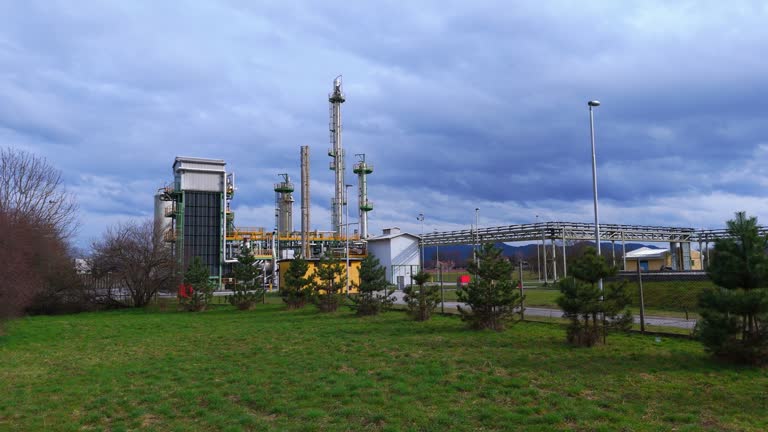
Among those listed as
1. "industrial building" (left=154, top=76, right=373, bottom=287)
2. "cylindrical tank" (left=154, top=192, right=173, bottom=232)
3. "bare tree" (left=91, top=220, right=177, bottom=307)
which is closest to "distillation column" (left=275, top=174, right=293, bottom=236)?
"industrial building" (left=154, top=76, right=373, bottom=287)

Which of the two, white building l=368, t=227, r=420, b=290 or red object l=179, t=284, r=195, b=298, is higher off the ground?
white building l=368, t=227, r=420, b=290

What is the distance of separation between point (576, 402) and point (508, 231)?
152 feet

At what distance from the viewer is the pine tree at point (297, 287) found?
2717 cm

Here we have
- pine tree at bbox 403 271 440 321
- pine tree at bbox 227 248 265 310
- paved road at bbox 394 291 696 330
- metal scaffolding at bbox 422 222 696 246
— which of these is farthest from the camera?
metal scaffolding at bbox 422 222 696 246

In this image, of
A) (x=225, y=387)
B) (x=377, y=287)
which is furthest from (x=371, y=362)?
(x=377, y=287)

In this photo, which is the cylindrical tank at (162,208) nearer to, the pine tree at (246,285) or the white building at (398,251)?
the white building at (398,251)

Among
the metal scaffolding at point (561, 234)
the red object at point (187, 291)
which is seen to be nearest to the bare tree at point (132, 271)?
the red object at point (187, 291)

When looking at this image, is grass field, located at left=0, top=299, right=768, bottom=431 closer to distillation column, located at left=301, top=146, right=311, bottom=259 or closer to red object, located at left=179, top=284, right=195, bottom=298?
red object, located at left=179, top=284, right=195, bottom=298

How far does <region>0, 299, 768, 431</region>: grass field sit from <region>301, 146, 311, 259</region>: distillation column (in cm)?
3532

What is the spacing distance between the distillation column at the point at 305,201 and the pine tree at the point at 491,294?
3495 cm

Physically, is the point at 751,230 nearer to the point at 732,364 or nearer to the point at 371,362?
the point at 732,364

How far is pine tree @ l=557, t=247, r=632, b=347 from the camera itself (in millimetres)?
12133

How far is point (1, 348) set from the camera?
53.1 feet

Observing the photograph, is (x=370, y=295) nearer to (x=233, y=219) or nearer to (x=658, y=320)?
(x=658, y=320)
